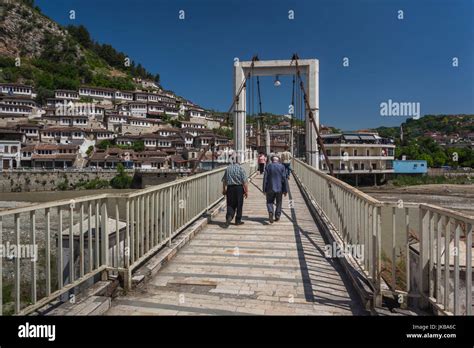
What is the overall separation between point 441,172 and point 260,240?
2901 inches

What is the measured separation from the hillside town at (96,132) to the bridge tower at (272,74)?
2972 cm

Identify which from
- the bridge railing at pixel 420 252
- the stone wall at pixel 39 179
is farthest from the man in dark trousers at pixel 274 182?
the stone wall at pixel 39 179

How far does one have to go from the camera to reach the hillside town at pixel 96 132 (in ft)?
200

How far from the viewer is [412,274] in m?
3.23

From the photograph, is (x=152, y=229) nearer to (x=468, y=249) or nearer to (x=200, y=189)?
(x=200, y=189)

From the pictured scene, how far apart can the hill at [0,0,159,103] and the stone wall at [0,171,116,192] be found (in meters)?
45.9

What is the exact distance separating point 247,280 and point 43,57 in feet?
452

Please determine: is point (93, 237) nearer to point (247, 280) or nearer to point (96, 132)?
point (247, 280)

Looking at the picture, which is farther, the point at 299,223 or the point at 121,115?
the point at 121,115

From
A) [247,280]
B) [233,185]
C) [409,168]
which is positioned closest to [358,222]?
[247,280]

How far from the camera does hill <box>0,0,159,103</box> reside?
98250mm

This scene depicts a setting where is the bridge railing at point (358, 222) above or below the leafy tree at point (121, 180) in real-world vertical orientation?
above

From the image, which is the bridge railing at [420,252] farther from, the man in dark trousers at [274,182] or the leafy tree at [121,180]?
the leafy tree at [121,180]
